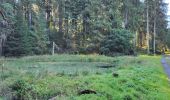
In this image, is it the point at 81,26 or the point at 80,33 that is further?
the point at 81,26

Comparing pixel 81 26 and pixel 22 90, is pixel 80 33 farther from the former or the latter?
pixel 22 90

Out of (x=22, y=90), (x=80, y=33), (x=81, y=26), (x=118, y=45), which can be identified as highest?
(x=81, y=26)

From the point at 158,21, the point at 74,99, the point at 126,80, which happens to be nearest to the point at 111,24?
the point at 158,21

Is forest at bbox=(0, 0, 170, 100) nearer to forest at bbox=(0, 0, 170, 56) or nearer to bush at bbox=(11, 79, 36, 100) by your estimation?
forest at bbox=(0, 0, 170, 56)

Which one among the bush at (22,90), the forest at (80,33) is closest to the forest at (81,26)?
the forest at (80,33)

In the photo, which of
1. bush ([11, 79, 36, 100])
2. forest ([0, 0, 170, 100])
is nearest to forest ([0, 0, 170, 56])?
forest ([0, 0, 170, 100])

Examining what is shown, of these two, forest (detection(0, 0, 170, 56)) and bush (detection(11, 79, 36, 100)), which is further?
forest (detection(0, 0, 170, 56))

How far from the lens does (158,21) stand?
86688mm

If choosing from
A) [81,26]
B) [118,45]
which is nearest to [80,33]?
[81,26]

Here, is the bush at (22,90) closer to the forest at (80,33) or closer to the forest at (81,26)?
the forest at (80,33)

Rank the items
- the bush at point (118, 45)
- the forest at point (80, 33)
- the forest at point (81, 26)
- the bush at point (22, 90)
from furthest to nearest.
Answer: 1. the bush at point (118, 45)
2. the forest at point (81, 26)
3. the forest at point (80, 33)
4. the bush at point (22, 90)

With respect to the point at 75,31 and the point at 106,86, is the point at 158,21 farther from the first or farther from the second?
the point at 106,86

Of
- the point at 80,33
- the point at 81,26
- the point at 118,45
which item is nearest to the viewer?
the point at 118,45

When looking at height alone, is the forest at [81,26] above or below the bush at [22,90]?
above
